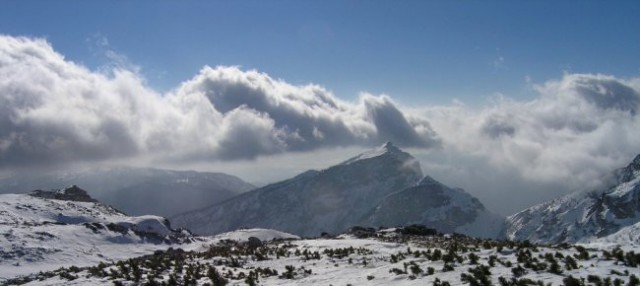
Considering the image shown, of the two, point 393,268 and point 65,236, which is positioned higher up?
point 65,236

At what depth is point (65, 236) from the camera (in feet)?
281

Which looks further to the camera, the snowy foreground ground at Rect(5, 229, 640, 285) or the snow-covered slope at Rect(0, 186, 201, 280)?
the snow-covered slope at Rect(0, 186, 201, 280)

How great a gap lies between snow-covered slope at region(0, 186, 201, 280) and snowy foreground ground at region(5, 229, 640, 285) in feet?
108

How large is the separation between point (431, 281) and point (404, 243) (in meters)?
21.9

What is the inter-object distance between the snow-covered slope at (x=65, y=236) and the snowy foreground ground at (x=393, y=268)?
32854mm

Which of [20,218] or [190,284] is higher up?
[20,218]

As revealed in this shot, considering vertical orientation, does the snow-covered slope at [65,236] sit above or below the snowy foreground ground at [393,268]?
above

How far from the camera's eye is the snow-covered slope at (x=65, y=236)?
233 feet

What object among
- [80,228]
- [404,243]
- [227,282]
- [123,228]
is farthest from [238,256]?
[123,228]

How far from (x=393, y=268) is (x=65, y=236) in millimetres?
71669

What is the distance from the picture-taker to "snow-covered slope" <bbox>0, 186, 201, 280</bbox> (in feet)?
233

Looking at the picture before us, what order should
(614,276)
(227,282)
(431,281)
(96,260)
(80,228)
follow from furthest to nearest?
1. (80,228)
2. (96,260)
3. (227,282)
4. (431,281)
5. (614,276)

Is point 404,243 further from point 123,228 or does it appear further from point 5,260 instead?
point 123,228

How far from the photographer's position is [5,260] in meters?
68.1
